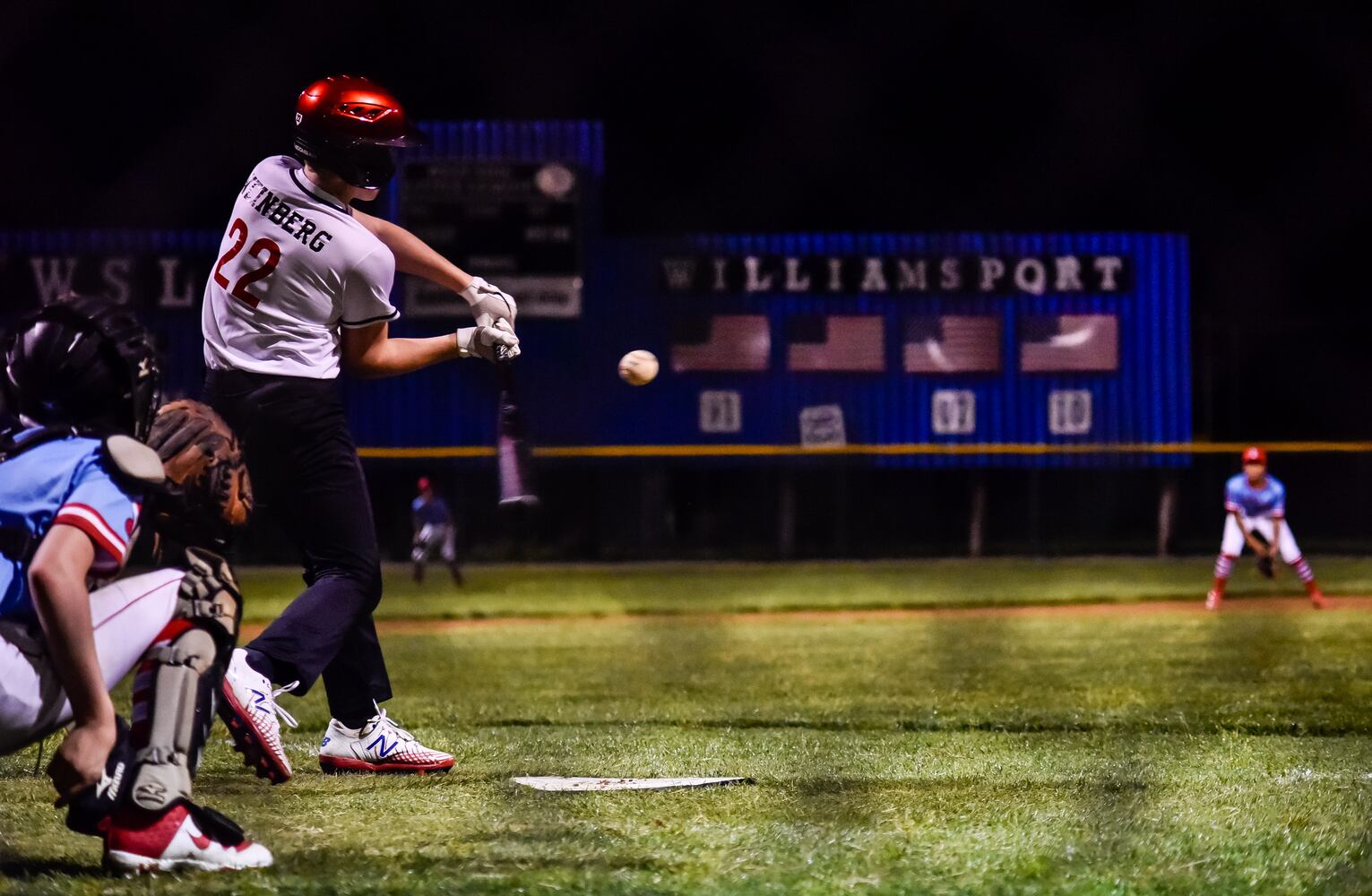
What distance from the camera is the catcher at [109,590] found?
89.9 inches

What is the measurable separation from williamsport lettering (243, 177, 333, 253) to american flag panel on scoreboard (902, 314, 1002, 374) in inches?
651

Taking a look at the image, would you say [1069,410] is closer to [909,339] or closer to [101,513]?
[909,339]

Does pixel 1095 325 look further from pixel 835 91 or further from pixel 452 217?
pixel 835 91

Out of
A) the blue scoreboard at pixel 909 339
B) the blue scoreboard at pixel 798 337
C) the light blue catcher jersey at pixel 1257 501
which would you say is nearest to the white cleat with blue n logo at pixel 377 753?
the light blue catcher jersey at pixel 1257 501

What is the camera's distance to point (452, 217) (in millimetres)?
18188

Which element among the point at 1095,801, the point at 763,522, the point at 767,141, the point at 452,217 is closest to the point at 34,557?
the point at 1095,801

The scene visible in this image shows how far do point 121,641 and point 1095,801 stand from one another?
6.24 ft

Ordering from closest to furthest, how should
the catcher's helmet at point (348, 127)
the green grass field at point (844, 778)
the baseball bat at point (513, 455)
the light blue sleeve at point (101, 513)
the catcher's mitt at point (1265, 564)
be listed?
1. the light blue sleeve at point (101, 513)
2. the green grass field at point (844, 778)
3. the catcher's helmet at point (348, 127)
4. the baseball bat at point (513, 455)
5. the catcher's mitt at point (1265, 564)

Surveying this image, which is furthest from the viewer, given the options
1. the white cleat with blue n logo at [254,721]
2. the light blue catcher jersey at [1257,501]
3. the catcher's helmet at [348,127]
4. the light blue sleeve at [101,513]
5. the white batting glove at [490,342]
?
the light blue catcher jersey at [1257,501]

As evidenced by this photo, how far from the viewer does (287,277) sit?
136 inches

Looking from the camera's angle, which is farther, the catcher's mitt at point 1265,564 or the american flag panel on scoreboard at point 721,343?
the american flag panel on scoreboard at point 721,343

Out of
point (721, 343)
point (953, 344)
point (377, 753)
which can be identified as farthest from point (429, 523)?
point (377, 753)

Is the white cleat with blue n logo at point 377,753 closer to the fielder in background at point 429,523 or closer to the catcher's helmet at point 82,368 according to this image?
the catcher's helmet at point 82,368

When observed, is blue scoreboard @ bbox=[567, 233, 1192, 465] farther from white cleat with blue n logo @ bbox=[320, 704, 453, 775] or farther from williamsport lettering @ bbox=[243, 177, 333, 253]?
williamsport lettering @ bbox=[243, 177, 333, 253]
